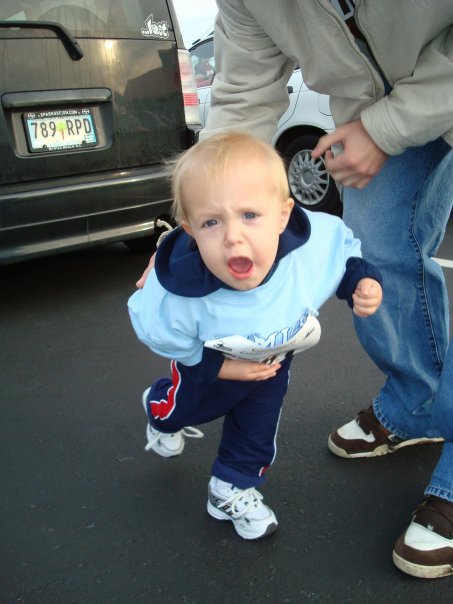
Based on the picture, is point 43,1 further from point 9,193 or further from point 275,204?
point 275,204

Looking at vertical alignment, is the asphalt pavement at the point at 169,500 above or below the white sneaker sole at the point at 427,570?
below

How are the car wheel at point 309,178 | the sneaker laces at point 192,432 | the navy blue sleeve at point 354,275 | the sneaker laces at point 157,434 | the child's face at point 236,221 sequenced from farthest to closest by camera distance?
1. the car wheel at point 309,178
2. the sneaker laces at point 192,432
3. the sneaker laces at point 157,434
4. the navy blue sleeve at point 354,275
5. the child's face at point 236,221

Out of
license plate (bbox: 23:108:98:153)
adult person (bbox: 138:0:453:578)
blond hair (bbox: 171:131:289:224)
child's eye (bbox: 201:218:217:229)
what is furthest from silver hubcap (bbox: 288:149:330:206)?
child's eye (bbox: 201:218:217:229)

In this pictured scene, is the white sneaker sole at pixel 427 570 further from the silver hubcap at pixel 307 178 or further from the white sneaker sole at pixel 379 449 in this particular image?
the silver hubcap at pixel 307 178

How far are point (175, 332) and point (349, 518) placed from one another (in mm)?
837

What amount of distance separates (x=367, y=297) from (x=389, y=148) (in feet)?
1.35

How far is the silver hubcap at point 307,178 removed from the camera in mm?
5363

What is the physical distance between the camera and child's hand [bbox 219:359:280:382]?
65.0 inches

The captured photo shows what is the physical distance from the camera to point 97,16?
356cm

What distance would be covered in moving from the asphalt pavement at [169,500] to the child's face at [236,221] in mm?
838

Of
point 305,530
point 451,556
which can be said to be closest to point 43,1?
point 305,530

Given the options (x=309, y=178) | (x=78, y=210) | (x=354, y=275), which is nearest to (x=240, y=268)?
(x=354, y=275)

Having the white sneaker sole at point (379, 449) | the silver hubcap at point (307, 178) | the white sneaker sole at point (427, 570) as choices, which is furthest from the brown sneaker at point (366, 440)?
the silver hubcap at point (307, 178)

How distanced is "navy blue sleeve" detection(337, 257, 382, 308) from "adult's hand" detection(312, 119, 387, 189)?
25cm
